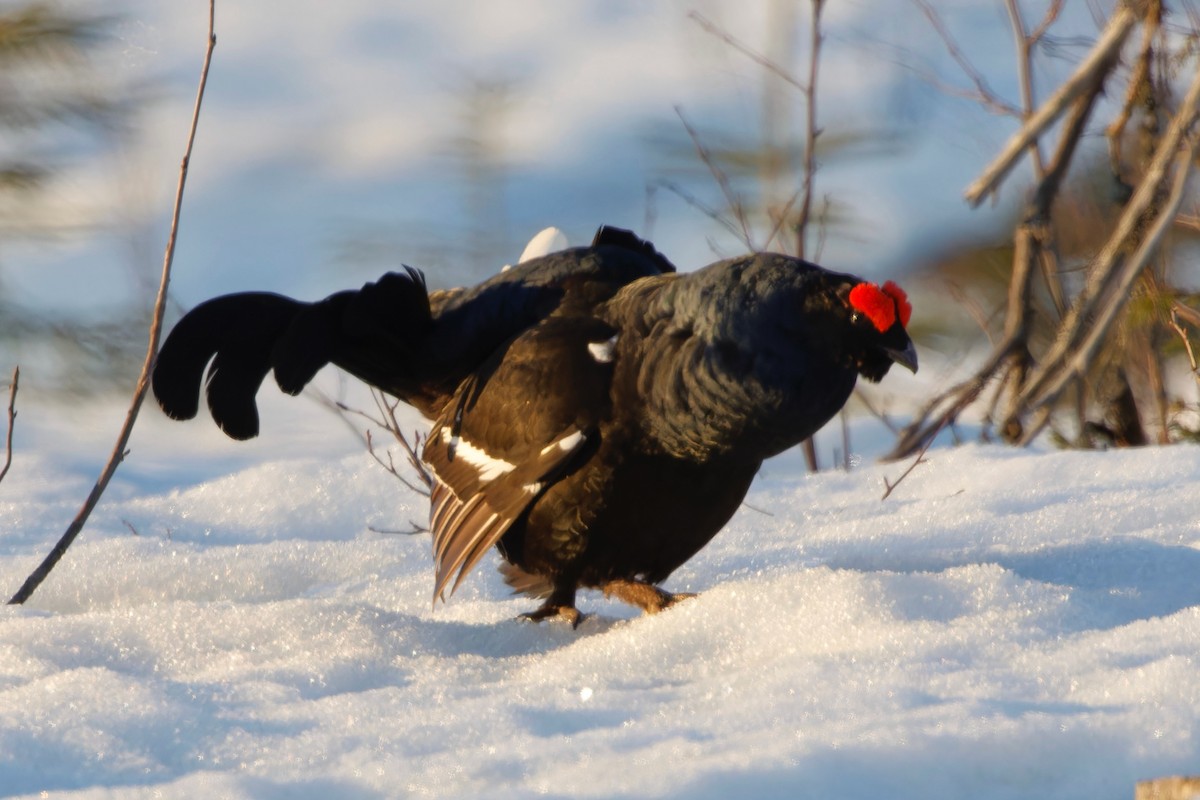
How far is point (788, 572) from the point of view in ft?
7.97

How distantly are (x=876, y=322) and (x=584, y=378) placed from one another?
55 centimetres

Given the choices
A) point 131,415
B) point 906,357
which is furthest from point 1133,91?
point 131,415

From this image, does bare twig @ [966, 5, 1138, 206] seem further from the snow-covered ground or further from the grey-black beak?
the snow-covered ground

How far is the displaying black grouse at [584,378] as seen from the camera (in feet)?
7.79

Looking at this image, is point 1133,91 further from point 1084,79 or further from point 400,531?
point 400,531

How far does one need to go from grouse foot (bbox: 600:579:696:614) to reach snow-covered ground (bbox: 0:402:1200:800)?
0.12 metres

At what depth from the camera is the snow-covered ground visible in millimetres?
1566

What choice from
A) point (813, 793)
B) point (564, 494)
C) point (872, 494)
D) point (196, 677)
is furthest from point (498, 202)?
point (813, 793)

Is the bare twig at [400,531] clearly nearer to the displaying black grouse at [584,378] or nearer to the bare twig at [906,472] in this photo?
the displaying black grouse at [584,378]

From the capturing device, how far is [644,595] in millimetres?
2658

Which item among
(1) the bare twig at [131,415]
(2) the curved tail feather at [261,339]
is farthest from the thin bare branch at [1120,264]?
(1) the bare twig at [131,415]

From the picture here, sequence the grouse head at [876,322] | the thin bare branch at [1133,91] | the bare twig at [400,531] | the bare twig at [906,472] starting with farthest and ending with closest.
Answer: the bare twig at [400,531] → the bare twig at [906,472] → the thin bare branch at [1133,91] → the grouse head at [876,322]

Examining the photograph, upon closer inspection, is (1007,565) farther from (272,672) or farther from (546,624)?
(272,672)

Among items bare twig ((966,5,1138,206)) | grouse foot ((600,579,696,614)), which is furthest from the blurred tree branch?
grouse foot ((600,579,696,614))
